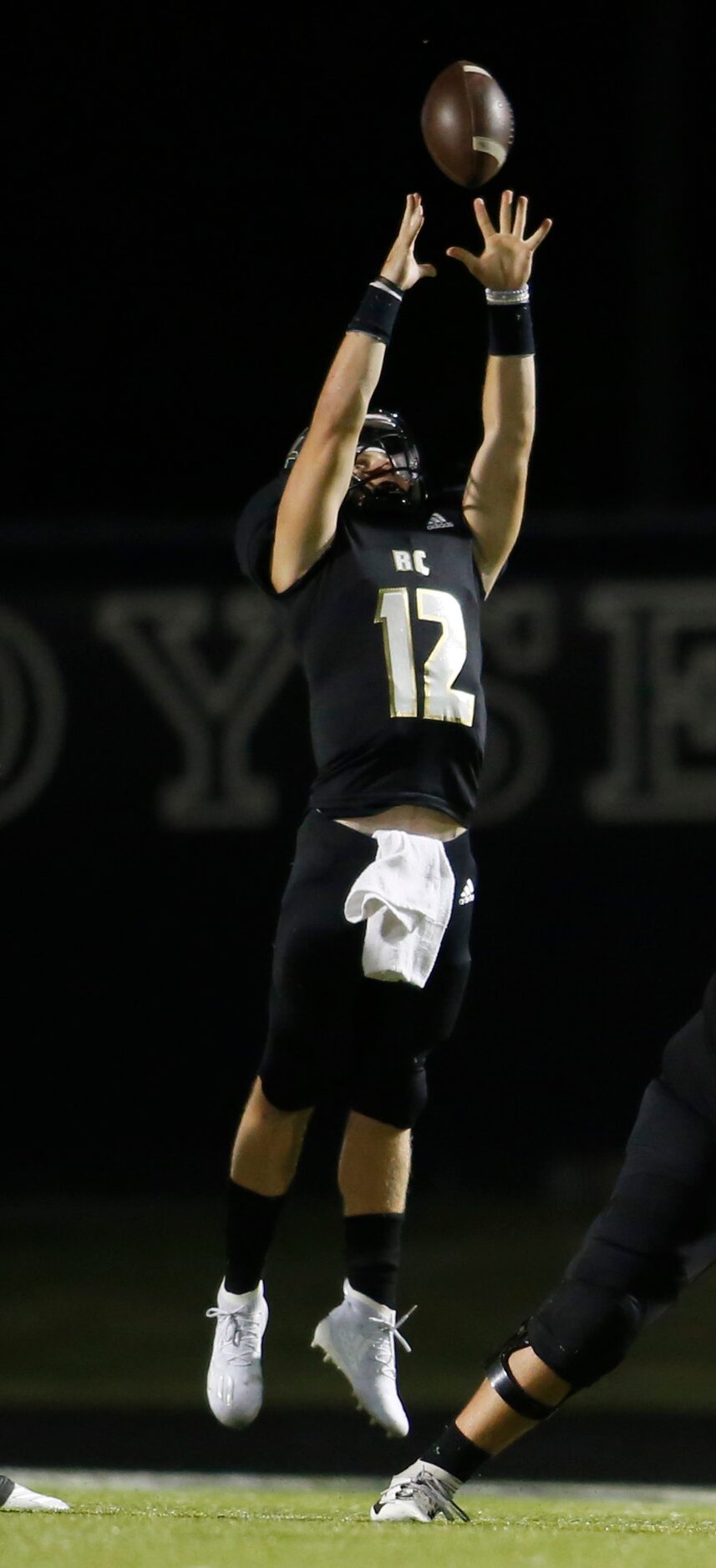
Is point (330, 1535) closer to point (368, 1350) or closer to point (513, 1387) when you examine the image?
point (513, 1387)

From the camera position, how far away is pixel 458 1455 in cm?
415

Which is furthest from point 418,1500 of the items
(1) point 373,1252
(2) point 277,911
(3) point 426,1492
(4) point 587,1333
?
(2) point 277,911

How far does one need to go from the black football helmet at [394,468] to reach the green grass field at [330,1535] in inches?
75.9

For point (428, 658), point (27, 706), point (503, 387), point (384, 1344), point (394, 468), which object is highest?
point (503, 387)

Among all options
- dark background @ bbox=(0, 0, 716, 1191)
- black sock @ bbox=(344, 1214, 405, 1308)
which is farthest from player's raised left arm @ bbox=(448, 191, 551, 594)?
dark background @ bbox=(0, 0, 716, 1191)

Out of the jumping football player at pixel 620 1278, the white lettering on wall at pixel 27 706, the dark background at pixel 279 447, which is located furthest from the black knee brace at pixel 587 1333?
the white lettering on wall at pixel 27 706

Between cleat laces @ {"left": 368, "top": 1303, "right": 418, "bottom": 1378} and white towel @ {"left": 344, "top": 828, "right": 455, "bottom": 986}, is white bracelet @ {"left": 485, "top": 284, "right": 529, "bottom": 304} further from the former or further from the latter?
cleat laces @ {"left": 368, "top": 1303, "right": 418, "bottom": 1378}

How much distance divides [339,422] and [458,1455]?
1.86 m

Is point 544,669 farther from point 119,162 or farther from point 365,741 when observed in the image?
point 119,162

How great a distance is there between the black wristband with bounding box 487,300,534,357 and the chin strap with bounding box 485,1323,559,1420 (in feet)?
6.02

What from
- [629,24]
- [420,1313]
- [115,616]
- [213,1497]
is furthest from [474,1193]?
[629,24]

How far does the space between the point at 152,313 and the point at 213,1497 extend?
31.3 ft

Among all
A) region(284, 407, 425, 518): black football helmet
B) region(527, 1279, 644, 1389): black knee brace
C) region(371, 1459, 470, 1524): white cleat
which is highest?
region(284, 407, 425, 518): black football helmet

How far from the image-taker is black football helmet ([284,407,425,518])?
15.1 feet
